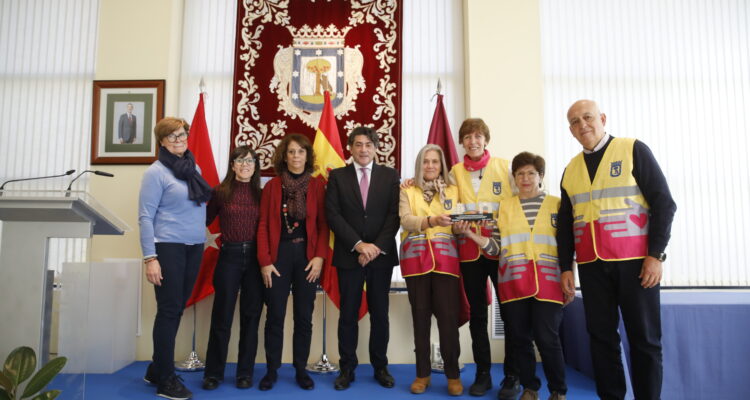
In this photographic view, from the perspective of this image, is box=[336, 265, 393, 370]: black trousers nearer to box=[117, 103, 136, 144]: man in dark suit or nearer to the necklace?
the necklace

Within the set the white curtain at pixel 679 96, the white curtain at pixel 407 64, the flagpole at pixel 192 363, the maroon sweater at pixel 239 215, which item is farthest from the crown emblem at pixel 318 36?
the flagpole at pixel 192 363

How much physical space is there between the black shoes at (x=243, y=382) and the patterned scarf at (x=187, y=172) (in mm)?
1026

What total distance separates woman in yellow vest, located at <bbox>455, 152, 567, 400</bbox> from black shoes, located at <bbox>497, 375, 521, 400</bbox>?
0.08 meters

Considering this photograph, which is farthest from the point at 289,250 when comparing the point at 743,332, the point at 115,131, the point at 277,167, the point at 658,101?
the point at 658,101

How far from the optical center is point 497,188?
8.25 ft

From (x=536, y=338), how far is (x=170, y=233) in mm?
1908

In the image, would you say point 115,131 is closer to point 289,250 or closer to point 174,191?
point 174,191

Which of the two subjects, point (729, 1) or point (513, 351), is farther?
point (729, 1)

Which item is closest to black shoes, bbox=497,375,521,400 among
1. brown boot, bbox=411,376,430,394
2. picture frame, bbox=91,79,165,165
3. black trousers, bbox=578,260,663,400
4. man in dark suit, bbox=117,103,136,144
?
brown boot, bbox=411,376,430,394

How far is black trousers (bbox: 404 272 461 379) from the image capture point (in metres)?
2.49

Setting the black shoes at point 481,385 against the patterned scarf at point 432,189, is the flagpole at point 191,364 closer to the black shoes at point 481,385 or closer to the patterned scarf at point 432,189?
the black shoes at point 481,385

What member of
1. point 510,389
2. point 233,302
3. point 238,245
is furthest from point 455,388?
point 238,245

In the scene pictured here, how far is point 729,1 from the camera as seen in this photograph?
3.94 m

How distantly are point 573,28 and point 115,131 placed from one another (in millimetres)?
3755
